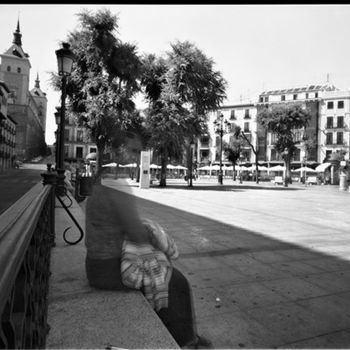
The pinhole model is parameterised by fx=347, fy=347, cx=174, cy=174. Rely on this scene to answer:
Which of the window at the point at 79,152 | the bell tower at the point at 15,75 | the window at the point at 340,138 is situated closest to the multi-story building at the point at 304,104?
the window at the point at 340,138

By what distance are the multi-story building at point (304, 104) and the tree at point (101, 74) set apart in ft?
144

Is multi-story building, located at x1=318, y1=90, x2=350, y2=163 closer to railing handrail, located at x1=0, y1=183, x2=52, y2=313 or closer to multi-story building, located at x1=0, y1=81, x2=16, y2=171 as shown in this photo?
multi-story building, located at x1=0, y1=81, x2=16, y2=171

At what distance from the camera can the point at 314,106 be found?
6331 cm

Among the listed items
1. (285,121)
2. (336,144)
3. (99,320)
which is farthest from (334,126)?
(99,320)

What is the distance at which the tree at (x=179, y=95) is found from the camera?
947 inches

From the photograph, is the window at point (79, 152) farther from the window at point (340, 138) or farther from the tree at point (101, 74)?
the tree at point (101, 74)

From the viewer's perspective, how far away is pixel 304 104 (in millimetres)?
63688

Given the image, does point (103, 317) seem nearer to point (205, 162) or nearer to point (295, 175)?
point (295, 175)

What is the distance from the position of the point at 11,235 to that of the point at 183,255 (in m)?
4.60

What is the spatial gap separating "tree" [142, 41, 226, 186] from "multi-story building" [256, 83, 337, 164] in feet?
126

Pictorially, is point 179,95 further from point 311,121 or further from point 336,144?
point 311,121

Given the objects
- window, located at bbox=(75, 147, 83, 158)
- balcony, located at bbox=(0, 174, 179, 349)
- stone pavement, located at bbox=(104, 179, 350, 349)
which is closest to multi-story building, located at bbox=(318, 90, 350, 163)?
window, located at bbox=(75, 147, 83, 158)

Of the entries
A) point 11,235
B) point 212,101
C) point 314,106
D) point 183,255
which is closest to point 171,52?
point 212,101

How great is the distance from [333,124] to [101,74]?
50.3 m
